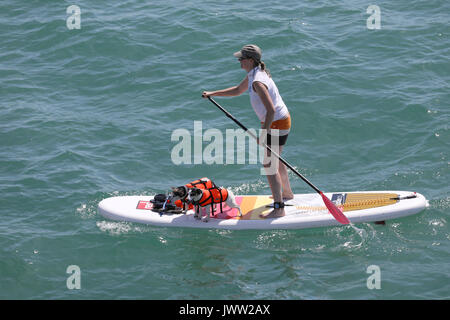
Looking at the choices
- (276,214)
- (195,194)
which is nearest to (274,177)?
(276,214)

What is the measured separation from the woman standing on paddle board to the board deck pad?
0.26 metres

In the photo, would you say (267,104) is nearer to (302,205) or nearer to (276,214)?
(276,214)

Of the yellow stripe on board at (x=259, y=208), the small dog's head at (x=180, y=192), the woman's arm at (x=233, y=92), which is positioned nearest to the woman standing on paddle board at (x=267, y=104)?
the woman's arm at (x=233, y=92)

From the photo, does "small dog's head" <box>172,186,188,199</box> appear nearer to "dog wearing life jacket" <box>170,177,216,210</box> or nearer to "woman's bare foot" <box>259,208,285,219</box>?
"dog wearing life jacket" <box>170,177,216,210</box>

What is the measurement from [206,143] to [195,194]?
10.3ft

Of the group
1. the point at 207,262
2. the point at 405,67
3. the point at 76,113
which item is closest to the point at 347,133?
the point at 405,67

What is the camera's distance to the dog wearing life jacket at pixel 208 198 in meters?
9.36

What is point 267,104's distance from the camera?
887cm

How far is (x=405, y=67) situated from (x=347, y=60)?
4.01 feet

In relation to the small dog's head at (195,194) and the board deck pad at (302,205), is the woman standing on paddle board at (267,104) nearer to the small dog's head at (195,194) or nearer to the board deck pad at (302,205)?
the board deck pad at (302,205)

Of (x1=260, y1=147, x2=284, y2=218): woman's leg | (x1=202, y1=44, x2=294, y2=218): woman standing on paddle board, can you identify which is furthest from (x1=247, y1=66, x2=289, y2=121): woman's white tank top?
(x1=260, y1=147, x2=284, y2=218): woman's leg

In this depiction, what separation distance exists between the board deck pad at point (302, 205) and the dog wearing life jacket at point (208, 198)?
0.28 ft

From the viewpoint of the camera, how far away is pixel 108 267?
29.5 ft

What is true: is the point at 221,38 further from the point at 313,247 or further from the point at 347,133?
the point at 313,247
